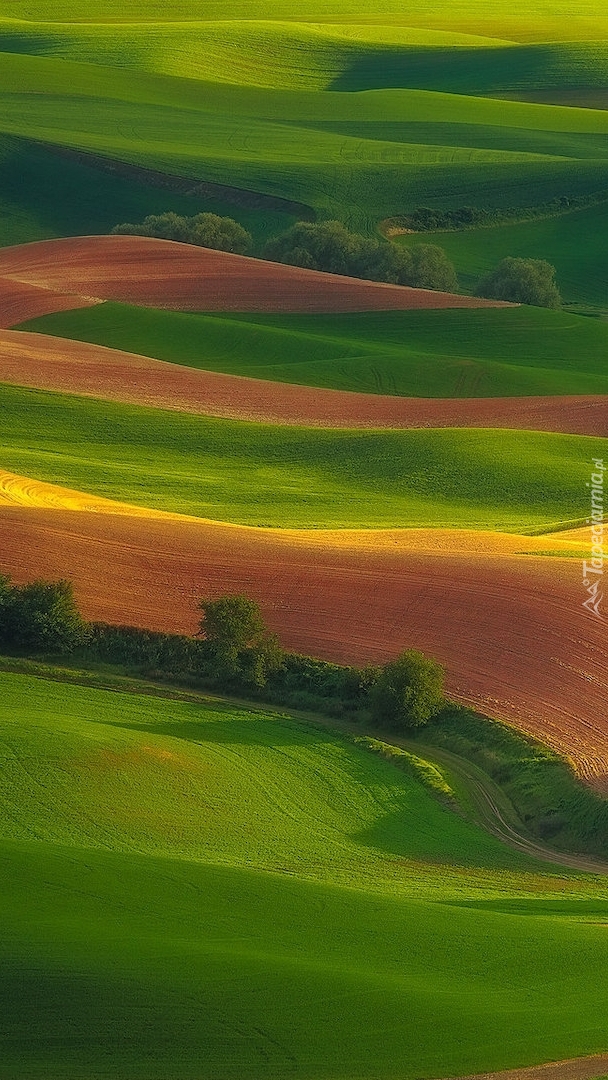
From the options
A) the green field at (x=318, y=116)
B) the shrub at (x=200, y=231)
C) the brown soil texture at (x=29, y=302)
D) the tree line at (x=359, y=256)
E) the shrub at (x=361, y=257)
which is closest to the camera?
the brown soil texture at (x=29, y=302)

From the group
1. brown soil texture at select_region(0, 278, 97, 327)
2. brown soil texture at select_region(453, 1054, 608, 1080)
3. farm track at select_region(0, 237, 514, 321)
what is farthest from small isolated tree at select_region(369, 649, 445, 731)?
farm track at select_region(0, 237, 514, 321)

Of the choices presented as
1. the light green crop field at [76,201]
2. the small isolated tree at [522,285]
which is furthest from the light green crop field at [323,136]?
the small isolated tree at [522,285]

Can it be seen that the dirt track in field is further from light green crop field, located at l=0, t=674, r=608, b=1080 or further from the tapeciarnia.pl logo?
light green crop field, located at l=0, t=674, r=608, b=1080

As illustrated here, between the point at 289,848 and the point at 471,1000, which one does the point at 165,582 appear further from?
the point at 471,1000

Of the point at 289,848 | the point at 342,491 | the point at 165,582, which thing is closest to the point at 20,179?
the point at 342,491

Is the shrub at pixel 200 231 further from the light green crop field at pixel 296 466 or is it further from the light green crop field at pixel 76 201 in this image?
the light green crop field at pixel 296 466
